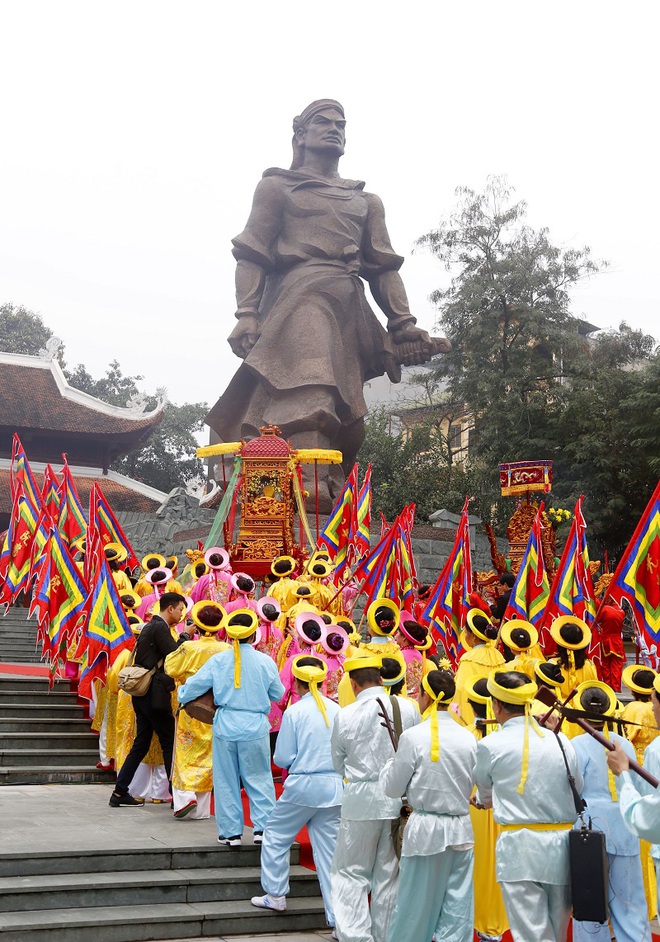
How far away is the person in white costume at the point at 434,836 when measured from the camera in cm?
464

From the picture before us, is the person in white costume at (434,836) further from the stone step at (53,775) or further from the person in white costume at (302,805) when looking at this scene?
the stone step at (53,775)

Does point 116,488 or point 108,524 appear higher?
Result: point 108,524

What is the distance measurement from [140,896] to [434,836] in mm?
1786

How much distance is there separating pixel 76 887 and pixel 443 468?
20386mm

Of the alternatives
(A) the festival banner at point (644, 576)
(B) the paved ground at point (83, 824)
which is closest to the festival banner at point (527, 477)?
(A) the festival banner at point (644, 576)

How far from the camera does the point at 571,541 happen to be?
28.8ft

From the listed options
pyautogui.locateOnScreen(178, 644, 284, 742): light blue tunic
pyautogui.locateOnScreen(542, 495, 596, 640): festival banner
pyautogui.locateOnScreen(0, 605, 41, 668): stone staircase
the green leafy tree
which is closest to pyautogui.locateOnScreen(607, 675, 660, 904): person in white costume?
pyautogui.locateOnScreen(178, 644, 284, 742): light blue tunic

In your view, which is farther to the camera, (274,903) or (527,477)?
(527,477)

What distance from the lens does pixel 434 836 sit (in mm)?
4625

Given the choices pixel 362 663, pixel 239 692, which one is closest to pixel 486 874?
pixel 362 663

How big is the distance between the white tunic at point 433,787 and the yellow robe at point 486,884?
843mm

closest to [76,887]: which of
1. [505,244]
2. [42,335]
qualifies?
[505,244]

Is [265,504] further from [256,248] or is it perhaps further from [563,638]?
[563,638]

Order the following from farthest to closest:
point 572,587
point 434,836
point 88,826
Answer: point 572,587
point 88,826
point 434,836
